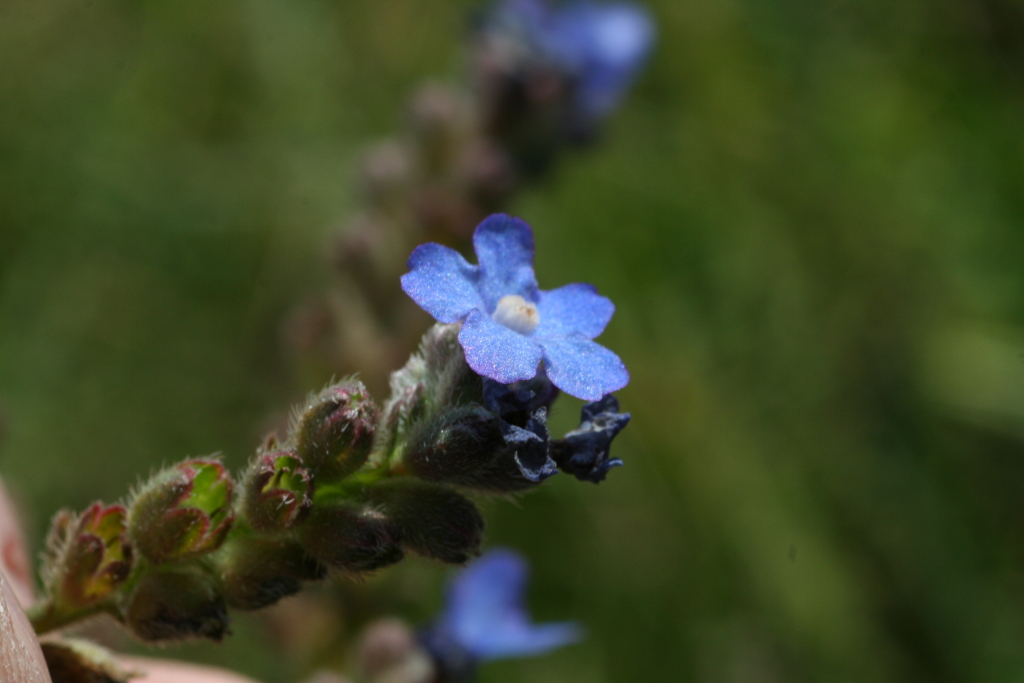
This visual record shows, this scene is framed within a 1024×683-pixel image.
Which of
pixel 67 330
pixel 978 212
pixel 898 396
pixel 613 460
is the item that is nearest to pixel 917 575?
pixel 898 396

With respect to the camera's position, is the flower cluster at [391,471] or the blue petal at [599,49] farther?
the blue petal at [599,49]

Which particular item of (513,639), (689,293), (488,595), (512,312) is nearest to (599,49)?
(689,293)

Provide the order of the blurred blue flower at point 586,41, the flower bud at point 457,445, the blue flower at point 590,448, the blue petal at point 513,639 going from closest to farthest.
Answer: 1. the flower bud at point 457,445
2. the blue flower at point 590,448
3. the blue petal at point 513,639
4. the blurred blue flower at point 586,41

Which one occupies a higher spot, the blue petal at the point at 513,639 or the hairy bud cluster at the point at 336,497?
the hairy bud cluster at the point at 336,497

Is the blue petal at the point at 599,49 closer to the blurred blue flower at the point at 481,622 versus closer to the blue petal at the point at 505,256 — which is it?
the blurred blue flower at the point at 481,622

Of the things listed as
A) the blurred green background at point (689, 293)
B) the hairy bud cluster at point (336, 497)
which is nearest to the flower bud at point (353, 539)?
the hairy bud cluster at point (336, 497)
